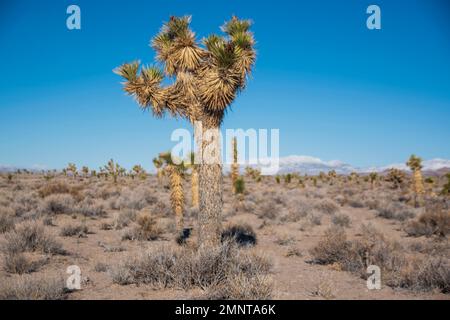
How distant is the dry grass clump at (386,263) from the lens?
21.3ft

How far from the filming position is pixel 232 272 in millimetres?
6254

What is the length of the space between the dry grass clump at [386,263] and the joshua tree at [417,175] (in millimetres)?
16247

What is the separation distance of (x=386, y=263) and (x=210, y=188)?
4.41m

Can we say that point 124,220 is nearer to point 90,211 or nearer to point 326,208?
point 90,211

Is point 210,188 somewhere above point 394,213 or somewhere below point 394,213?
above

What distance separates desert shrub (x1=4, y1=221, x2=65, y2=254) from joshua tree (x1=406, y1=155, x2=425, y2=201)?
23.0m

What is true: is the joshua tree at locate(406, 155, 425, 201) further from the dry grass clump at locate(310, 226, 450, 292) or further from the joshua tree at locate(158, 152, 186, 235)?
the joshua tree at locate(158, 152, 186, 235)

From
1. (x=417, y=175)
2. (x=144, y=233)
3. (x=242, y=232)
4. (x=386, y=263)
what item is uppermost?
(x=417, y=175)

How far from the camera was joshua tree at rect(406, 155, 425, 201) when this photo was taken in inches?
929

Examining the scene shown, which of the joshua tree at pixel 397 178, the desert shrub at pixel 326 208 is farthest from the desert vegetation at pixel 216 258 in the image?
the joshua tree at pixel 397 178

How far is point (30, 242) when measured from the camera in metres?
8.77

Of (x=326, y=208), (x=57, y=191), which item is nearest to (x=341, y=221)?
(x=326, y=208)

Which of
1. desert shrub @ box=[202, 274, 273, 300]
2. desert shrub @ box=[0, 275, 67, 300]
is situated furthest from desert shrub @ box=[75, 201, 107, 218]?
desert shrub @ box=[202, 274, 273, 300]
